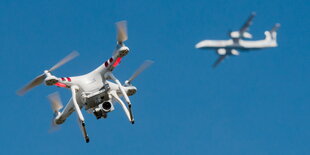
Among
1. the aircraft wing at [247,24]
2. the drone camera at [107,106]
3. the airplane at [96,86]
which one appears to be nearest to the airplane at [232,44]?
the aircraft wing at [247,24]

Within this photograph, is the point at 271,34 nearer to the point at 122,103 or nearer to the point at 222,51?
the point at 222,51

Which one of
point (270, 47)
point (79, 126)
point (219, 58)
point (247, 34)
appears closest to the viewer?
point (79, 126)

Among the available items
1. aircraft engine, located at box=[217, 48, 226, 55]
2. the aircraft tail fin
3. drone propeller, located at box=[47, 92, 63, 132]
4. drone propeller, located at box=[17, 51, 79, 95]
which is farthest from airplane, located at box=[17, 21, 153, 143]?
the aircraft tail fin

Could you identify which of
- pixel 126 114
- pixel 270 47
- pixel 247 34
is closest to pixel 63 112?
pixel 126 114

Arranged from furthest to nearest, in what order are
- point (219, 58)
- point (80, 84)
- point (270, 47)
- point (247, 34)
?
point (270, 47) < point (219, 58) < point (247, 34) < point (80, 84)

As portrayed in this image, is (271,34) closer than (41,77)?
No

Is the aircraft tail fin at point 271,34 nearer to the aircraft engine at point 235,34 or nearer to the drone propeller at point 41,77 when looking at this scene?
the aircraft engine at point 235,34

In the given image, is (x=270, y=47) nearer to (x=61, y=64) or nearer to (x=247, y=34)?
(x=247, y=34)

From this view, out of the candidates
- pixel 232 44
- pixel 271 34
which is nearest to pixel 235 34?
pixel 232 44
